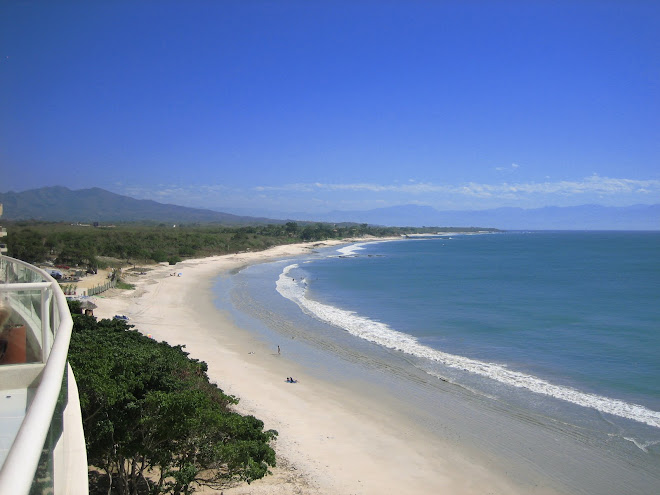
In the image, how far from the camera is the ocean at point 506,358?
1301 centimetres

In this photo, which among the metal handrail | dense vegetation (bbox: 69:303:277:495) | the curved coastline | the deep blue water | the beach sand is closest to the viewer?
the metal handrail

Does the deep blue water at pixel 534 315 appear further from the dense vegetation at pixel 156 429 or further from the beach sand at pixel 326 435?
the dense vegetation at pixel 156 429

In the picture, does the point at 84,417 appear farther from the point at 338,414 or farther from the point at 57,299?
the point at 338,414

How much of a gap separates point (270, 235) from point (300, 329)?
92.0 metres

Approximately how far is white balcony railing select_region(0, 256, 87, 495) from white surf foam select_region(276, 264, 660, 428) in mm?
16077

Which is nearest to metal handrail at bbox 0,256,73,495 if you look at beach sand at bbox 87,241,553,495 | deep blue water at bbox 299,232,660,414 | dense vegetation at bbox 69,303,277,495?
dense vegetation at bbox 69,303,277,495

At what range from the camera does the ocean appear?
13008mm

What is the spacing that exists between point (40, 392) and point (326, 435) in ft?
40.5

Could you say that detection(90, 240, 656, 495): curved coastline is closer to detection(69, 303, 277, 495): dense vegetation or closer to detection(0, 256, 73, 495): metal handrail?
detection(69, 303, 277, 495): dense vegetation

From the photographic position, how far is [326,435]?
13484 mm

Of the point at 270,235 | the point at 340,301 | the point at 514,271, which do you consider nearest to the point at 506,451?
the point at 340,301

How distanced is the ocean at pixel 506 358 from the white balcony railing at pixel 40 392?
429 inches

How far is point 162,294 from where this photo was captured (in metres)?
37.3

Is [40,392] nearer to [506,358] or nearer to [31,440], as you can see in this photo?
[31,440]
